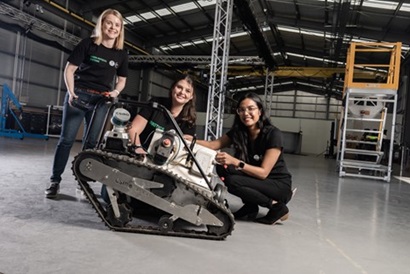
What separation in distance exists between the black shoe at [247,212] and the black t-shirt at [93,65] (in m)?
1.55

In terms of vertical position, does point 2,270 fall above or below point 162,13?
below

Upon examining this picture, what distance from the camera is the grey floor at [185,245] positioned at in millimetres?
1648

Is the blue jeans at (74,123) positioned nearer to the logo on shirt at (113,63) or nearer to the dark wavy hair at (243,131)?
the logo on shirt at (113,63)

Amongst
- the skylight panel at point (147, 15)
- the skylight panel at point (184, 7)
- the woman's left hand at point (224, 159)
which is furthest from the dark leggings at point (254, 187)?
the skylight panel at point (147, 15)

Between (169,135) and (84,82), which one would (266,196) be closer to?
(169,135)

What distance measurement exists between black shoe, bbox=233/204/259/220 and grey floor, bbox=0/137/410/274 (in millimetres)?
169

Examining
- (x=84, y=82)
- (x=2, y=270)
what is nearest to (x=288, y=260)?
(x=2, y=270)

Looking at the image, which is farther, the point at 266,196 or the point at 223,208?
the point at 266,196

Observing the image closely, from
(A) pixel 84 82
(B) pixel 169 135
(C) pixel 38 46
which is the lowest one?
(B) pixel 169 135

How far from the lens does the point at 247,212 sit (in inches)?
114

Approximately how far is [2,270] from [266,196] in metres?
1.82

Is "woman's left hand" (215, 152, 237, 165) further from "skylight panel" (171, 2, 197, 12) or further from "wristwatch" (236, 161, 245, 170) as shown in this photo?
"skylight panel" (171, 2, 197, 12)

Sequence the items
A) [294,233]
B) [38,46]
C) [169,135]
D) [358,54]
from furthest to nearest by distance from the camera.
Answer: [358,54] < [38,46] < [294,233] < [169,135]

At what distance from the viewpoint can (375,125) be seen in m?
15.9
